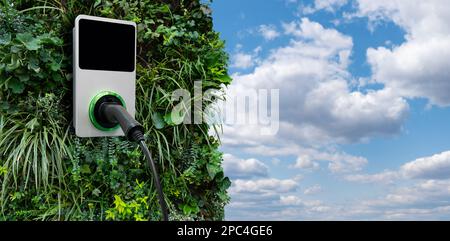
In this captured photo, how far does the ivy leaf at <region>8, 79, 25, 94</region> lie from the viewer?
A: 159cm

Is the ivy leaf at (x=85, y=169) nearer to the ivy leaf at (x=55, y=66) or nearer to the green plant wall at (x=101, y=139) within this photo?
the green plant wall at (x=101, y=139)

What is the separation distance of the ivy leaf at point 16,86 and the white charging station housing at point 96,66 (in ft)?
1.03

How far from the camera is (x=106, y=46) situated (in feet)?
4.71

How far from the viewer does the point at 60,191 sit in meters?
1.68

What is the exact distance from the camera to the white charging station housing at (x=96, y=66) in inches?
55.2

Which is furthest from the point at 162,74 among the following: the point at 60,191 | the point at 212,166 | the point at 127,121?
the point at 127,121

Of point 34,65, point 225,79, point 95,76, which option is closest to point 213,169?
point 225,79

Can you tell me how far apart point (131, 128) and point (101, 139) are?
66 centimetres

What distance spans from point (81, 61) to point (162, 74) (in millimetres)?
484

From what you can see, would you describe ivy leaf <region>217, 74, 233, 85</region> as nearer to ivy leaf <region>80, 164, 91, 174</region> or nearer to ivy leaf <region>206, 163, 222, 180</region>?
ivy leaf <region>206, 163, 222, 180</region>

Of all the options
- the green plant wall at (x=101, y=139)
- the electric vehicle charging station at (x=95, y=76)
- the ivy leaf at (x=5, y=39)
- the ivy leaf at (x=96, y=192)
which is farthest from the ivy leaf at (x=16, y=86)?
the ivy leaf at (x=96, y=192)

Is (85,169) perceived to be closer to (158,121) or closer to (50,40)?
(158,121)
